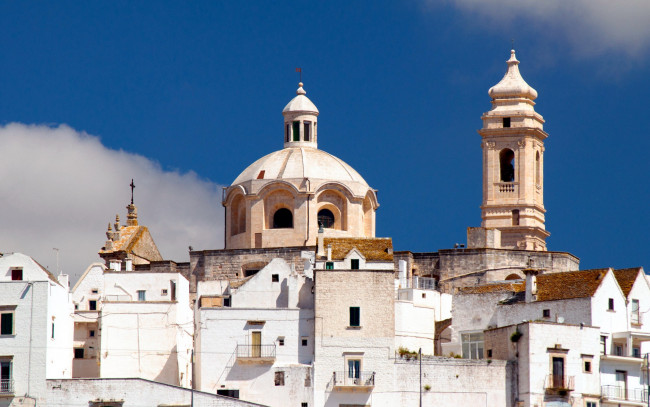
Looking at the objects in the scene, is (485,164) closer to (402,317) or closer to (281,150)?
(281,150)

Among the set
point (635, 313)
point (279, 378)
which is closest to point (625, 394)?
point (635, 313)

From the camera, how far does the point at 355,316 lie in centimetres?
7950

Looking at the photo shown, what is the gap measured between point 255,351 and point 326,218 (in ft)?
69.1

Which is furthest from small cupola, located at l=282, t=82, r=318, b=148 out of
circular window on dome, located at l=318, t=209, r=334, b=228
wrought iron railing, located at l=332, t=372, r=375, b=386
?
wrought iron railing, located at l=332, t=372, r=375, b=386

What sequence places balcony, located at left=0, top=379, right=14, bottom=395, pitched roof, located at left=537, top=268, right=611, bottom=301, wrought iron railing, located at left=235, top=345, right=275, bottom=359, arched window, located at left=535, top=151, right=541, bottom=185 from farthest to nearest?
arched window, located at left=535, top=151, right=541, bottom=185 → pitched roof, located at left=537, top=268, right=611, bottom=301 → wrought iron railing, located at left=235, top=345, right=275, bottom=359 → balcony, located at left=0, top=379, right=14, bottom=395

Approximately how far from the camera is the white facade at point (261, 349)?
78.7 meters

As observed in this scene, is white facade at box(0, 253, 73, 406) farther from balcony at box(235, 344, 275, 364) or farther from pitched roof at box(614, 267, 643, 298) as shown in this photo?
pitched roof at box(614, 267, 643, 298)

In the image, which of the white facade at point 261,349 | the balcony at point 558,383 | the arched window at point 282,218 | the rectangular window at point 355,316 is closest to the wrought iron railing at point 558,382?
the balcony at point 558,383

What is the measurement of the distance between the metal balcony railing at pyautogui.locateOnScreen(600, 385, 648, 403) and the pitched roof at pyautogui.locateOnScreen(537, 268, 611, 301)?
4.17m

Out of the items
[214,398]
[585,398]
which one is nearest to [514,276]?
[585,398]

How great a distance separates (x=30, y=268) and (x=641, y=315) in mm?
27189

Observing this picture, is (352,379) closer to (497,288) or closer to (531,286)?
(531,286)

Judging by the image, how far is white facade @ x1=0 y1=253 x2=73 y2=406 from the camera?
76938 millimetres

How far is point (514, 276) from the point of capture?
9531 centimetres
